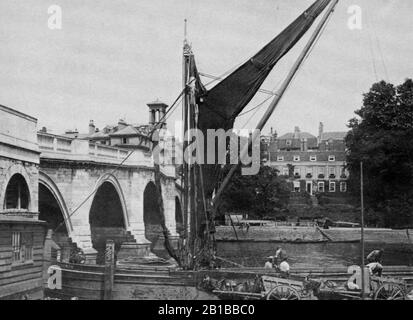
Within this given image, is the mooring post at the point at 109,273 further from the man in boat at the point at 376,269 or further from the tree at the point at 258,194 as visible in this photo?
the tree at the point at 258,194

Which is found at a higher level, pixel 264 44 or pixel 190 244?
pixel 264 44

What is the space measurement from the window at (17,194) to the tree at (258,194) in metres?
13.6

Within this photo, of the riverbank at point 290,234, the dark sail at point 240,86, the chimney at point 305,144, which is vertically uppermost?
the chimney at point 305,144

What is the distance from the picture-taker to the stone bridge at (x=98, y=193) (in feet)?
48.7

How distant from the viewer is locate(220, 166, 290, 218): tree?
26.9 meters

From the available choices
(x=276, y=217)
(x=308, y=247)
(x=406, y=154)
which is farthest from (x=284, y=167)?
(x=406, y=154)

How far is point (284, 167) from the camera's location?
42219 mm

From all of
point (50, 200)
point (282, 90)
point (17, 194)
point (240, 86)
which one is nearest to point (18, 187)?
point (17, 194)

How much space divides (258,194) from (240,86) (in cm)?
1879

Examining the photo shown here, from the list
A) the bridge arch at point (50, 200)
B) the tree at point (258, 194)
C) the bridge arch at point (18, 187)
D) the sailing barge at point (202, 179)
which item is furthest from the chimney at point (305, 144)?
the bridge arch at point (18, 187)

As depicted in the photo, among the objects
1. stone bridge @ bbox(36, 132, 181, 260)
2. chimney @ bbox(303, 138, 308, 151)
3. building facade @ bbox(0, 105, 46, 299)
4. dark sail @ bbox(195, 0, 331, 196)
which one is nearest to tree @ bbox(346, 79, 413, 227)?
stone bridge @ bbox(36, 132, 181, 260)

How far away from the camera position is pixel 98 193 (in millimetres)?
17500
